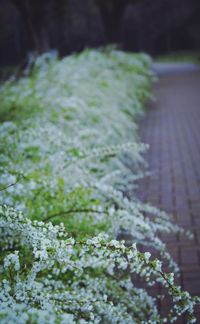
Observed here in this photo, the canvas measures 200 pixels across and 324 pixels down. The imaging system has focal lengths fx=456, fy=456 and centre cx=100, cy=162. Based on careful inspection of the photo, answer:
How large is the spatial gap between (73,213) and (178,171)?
8.79 ft

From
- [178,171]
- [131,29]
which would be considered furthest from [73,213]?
[131,29]

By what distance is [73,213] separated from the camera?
3.21 m

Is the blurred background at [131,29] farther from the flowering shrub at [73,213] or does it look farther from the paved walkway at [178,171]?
the flowering shrub at [73,213]

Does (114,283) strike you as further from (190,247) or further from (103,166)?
(103,166)

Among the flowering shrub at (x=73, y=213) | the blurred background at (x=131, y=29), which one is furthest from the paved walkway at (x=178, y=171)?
the blurred background at (x=131, y=29)

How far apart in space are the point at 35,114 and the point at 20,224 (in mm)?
3412

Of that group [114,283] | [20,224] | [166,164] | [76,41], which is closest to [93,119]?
[166,164]

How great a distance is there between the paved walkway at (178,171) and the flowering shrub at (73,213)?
0.67 feet

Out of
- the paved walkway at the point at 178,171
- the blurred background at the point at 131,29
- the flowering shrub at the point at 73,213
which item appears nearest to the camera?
the flowering shrub at the point at 73,213

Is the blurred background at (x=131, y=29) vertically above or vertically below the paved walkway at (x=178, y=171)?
above

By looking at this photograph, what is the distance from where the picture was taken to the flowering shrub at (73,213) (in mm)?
1800

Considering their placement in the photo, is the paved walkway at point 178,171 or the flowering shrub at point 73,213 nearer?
the flowering shrub at point 73,213

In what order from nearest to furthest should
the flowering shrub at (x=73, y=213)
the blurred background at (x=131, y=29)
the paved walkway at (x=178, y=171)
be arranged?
the flowering shrub at (x=73, y=213) < the paved walkway at (x=178, y=171) < the blurred background at (x=131, y=29)

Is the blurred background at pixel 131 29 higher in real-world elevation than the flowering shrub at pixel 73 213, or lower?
higher
